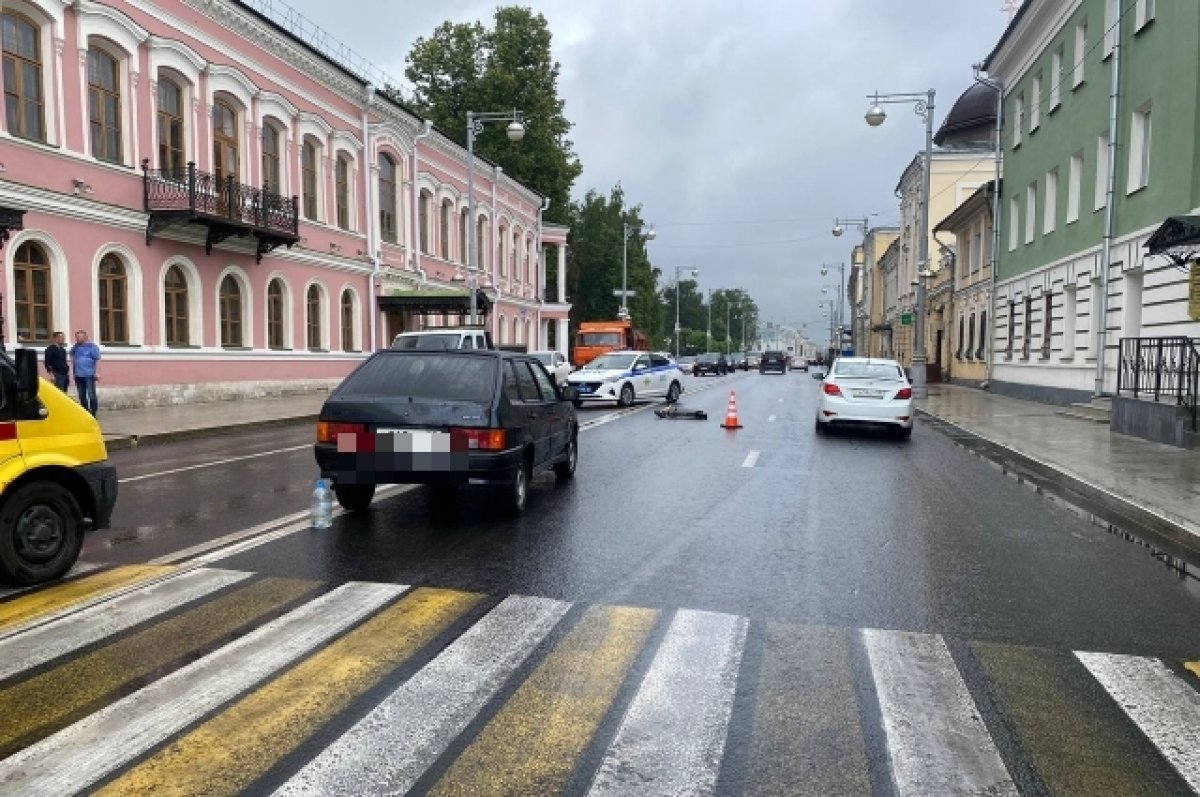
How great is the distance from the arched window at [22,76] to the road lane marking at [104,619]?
622 inches

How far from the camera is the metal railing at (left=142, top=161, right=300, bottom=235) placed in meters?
20.1

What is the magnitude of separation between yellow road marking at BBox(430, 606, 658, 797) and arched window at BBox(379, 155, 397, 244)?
29575 millimetres

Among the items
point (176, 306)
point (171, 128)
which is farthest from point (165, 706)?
point (171, 128)

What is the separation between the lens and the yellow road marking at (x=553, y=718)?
3076 millimetres

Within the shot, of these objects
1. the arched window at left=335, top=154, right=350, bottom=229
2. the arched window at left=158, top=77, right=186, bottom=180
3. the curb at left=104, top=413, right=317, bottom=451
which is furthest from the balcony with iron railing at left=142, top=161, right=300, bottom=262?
the curb at left=104, top=413, right=317, bottom=451

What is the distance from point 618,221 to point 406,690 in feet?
236

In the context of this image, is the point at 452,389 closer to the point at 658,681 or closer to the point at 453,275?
the point at 658,681

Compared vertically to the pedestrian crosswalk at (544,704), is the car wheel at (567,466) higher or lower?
higher

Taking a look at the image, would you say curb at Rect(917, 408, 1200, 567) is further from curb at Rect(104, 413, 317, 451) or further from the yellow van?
curb at Rect(104, 413, 317, 451)

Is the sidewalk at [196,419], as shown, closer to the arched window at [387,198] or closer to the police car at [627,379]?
the police car at [627,379]

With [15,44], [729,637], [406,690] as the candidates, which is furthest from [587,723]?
[15,44]

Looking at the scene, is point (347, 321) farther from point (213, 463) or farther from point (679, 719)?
point (679, 719)

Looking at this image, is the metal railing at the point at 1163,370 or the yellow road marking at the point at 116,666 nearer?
the yellow road marking at the point at 116,666

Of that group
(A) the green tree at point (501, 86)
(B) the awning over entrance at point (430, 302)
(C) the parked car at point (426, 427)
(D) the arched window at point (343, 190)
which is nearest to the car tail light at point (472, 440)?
(C) the parked car at point (426, 427)
